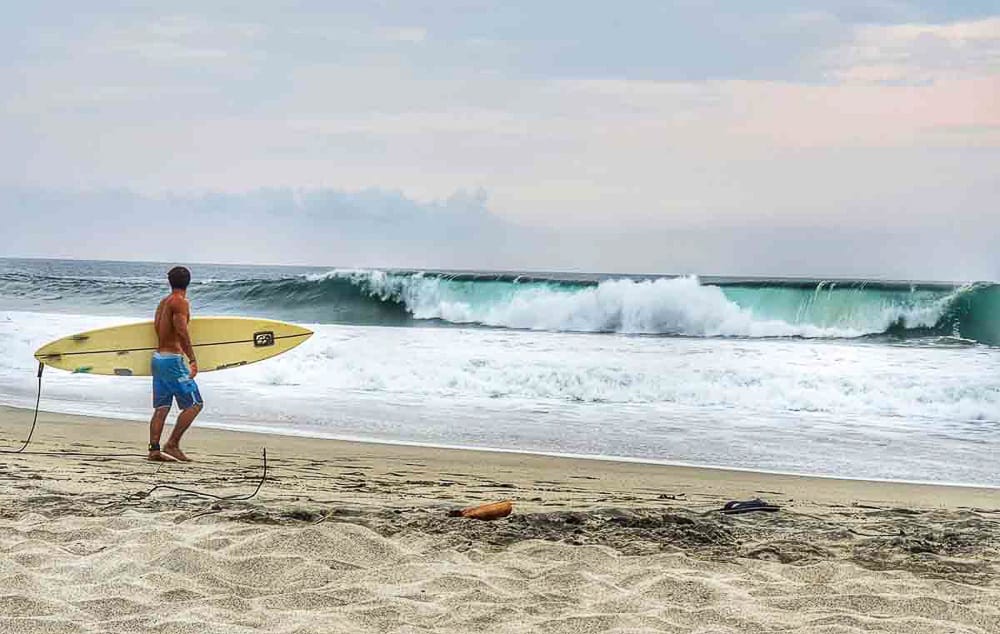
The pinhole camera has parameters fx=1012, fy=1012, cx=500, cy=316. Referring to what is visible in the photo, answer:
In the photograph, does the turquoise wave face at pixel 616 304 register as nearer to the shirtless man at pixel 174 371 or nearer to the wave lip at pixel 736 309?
the wave lip at pixel 736 309

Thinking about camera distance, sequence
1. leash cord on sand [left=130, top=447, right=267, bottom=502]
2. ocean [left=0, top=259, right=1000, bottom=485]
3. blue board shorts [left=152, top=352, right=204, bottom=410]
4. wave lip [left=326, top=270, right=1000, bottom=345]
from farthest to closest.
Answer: wave lip [left=326, top=270, right=1000, bottom=345]
ocean [left=0, top=259, right=1000, bottom=485]
blue board shorts [left=152, top=352, right=204, bottom=410]
leash cord on sand [left=130, top=447, right=267, bottom=502]

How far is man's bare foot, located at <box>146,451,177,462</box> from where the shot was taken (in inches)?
275

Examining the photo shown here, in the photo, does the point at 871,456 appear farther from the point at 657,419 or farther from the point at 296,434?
the point at 296,434

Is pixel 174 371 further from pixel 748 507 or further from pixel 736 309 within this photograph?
pixel 736 309

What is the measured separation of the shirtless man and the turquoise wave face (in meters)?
15.7

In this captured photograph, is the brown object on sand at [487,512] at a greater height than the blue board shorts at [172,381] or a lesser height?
lesser

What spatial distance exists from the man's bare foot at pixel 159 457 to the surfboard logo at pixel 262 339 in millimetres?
1515

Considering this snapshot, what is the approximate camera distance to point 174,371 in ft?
23.5

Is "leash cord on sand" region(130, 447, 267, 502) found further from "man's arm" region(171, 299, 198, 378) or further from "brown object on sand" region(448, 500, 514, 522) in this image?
"man's arm" region(171, 299, 198, 378)

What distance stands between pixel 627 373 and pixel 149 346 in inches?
280

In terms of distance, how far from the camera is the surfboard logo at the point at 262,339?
8.34 m

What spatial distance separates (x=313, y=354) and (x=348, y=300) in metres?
12.6

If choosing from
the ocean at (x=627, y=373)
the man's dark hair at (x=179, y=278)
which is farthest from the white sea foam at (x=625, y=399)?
the man's dark hair at (x=179, y=278)

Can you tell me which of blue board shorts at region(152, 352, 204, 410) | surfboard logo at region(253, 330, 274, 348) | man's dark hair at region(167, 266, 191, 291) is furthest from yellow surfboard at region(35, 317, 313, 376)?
man's dark hair at region(167, 266, 191, 291)
